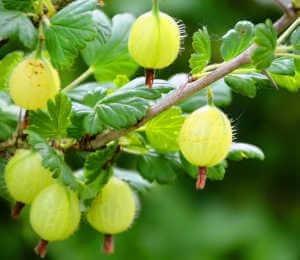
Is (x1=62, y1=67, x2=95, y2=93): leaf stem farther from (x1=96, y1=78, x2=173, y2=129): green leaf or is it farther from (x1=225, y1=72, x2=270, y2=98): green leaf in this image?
(x1=225, y1=72, x2=270, y2=98): green leaf

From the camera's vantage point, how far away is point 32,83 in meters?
0.85

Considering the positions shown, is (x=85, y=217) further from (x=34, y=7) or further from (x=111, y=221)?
(x=34, y=7)

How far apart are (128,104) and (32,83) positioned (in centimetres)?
16

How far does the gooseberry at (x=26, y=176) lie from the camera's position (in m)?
0.87

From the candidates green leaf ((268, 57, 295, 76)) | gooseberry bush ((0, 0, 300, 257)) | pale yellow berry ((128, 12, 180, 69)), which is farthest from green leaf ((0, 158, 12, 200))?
green leaf ((268, 57, 295, 76))

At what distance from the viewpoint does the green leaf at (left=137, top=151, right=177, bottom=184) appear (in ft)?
3.27

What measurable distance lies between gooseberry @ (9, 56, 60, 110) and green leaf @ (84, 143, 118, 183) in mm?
122

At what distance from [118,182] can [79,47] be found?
0.85ft

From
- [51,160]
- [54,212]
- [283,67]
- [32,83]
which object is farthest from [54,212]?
[283,67]

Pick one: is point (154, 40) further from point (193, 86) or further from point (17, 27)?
point (17, 27)

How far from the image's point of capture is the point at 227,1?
2916 millimetres

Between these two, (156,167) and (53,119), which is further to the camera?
(156,167)

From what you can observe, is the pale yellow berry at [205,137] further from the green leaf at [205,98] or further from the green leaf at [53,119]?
the green leaf at [205,98]

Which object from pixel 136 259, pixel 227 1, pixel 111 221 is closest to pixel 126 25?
pixel 111 221
